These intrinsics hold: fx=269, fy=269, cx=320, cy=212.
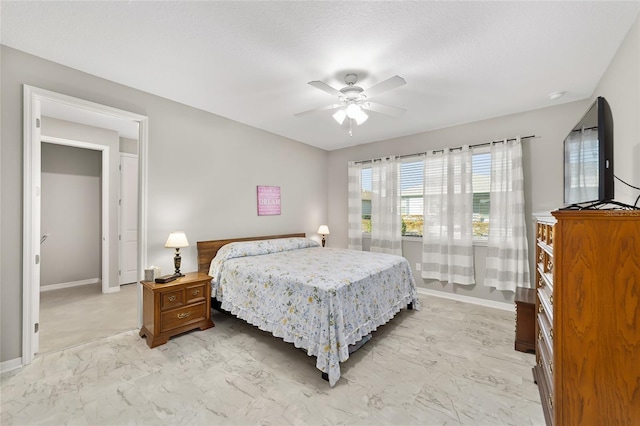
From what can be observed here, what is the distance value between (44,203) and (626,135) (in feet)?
23.9

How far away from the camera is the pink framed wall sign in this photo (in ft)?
14.4

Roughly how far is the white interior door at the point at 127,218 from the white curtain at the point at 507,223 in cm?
567

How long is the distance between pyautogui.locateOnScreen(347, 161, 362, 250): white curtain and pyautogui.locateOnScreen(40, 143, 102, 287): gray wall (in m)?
4.69

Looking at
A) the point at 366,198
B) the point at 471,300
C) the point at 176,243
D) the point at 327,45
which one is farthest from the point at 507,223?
the point at 176,243

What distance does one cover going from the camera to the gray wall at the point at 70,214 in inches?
176

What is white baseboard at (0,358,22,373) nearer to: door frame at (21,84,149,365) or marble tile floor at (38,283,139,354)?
door frame at (21,84,149,365)

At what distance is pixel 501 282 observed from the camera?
3.67 metres

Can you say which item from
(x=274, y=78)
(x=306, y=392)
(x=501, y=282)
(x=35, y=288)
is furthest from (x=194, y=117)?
(x=501, y=282)

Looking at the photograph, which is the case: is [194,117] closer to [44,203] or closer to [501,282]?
[44,203]

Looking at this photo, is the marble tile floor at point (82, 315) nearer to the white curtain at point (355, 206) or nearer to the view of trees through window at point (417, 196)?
the white curtain at point (355, 206)

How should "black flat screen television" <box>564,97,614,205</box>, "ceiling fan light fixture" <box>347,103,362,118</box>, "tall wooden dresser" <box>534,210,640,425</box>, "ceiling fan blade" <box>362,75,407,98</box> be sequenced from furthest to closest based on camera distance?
1. "ceiling fan light fixture" <box>347,103,362,118</box>
2. "ceiling fan blade" <box>362,75,407,98</box>
3. "black flat screen television" <box>564,97,614,205</box>
4. "tall wooden dresser" <box>534,210,640,425</box>

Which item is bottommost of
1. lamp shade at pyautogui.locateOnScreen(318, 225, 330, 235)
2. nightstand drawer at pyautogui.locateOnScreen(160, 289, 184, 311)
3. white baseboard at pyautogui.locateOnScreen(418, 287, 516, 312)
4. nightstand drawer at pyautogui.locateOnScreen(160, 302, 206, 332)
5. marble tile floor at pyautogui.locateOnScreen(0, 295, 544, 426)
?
marble tile floor at pyautogui.locateOnScreen(0, 295, 544, 426)

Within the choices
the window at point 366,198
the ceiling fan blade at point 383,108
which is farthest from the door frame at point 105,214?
the window at point 366,198

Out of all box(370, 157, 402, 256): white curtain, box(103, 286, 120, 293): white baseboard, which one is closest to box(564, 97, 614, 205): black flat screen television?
box(370, 157, 402, 256): white curtain
